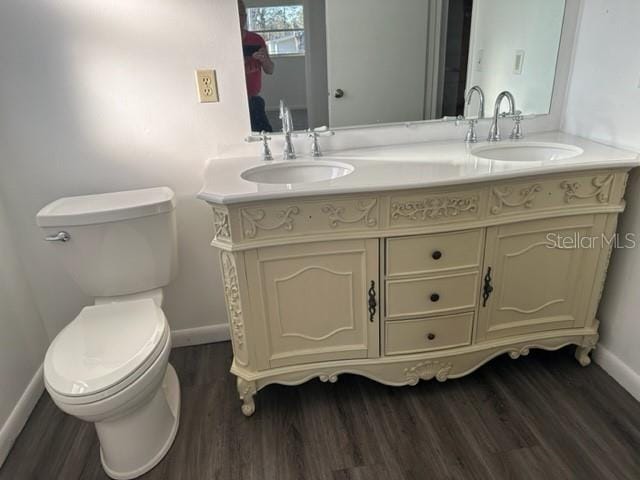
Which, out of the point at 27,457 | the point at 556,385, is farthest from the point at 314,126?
the point at 27,457

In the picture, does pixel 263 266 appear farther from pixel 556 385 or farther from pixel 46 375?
pixel 556 385

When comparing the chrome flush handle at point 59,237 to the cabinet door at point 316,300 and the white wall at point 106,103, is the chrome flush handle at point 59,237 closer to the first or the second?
the white wall at point 106,103

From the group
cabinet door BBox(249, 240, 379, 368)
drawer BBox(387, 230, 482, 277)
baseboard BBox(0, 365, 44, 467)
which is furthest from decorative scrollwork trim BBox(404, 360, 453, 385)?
baseboard BBox(0, 365, 44, 467)

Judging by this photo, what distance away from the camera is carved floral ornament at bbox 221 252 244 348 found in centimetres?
143

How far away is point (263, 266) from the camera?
1422 millimetres

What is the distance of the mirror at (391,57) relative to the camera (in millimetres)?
1654

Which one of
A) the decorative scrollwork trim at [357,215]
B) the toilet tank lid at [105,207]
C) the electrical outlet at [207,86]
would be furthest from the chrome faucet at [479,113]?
the toilet tank lid at [105,207]

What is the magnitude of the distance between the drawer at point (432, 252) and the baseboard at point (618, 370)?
0.79m

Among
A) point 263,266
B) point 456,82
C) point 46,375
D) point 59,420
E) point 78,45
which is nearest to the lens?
point 46,375

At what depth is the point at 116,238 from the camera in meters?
1.52

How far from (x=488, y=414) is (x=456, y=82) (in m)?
1.30

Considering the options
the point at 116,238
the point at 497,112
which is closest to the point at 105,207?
the point at 116,238

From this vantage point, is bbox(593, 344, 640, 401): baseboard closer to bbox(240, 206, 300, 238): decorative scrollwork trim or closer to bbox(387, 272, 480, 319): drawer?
bbox(387, 272, 480, 319): drawer

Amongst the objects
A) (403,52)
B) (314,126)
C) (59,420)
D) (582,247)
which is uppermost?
(403,52)
